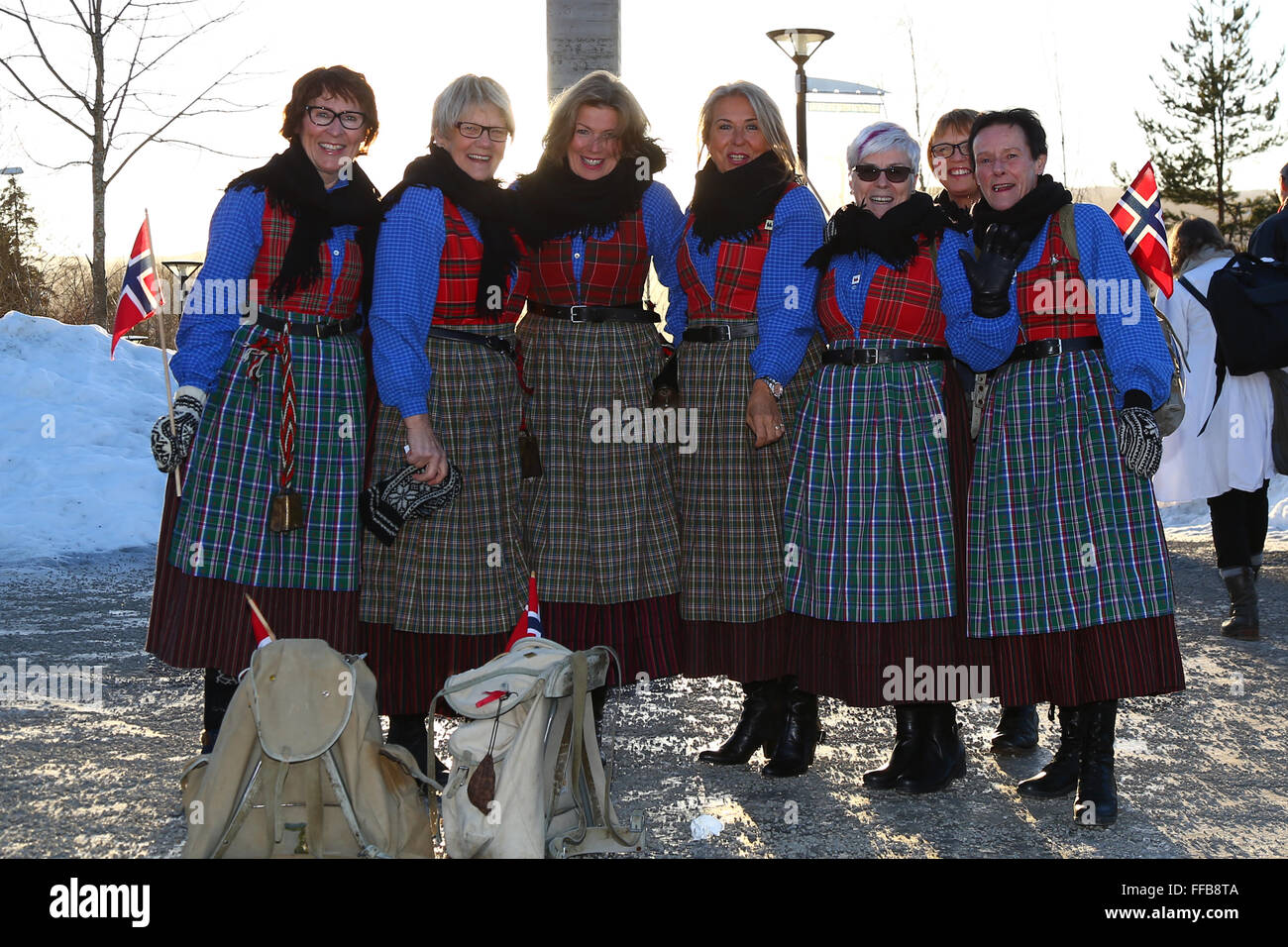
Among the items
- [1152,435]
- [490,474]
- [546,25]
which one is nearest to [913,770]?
[1152,435]

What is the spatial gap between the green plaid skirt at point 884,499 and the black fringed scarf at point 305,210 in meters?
1.48

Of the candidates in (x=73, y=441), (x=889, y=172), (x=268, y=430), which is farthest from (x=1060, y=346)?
(x=73, y=441)

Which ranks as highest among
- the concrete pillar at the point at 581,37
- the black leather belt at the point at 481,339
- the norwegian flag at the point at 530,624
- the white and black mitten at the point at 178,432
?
the concrete pillar at the point at 581,37

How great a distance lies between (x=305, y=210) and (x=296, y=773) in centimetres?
165

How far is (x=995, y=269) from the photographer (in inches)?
152

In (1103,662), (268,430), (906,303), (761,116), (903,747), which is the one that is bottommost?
(903,747)

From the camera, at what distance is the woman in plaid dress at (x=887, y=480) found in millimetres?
4016

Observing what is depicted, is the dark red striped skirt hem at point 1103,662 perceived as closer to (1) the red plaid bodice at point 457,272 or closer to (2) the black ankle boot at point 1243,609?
(1) the red plaid bodice at point 457,272

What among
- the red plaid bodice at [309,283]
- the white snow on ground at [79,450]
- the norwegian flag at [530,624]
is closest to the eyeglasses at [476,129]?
the red plaid bodice at [309,283]

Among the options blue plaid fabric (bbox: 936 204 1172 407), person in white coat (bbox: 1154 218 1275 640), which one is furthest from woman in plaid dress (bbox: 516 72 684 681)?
person in white coat (bbox: 1154 218 1275 640)

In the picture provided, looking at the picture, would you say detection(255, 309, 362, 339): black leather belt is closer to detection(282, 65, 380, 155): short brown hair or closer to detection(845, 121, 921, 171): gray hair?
detection(282, 65, 380, 155): short brown hair

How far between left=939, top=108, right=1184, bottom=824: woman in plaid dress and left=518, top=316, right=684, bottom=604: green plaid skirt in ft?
3.32

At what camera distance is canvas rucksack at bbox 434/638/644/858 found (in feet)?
10.6

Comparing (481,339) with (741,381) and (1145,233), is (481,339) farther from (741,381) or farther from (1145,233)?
(1145,233)
